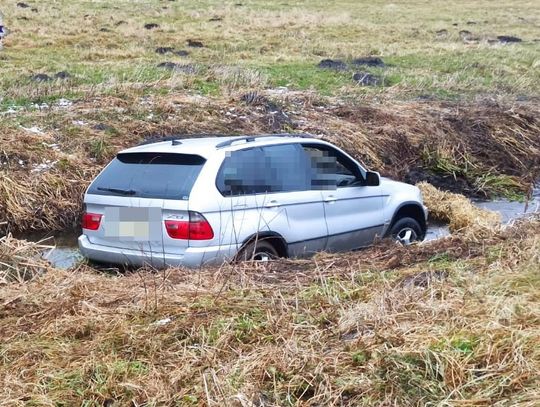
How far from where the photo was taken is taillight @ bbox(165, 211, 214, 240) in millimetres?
6609

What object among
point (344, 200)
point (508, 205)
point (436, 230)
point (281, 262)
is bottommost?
point (508, 205)

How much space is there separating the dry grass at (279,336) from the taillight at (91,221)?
937 millimetres

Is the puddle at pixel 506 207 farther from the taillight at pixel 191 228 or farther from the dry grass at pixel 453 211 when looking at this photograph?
the taillight at pixel 191 228

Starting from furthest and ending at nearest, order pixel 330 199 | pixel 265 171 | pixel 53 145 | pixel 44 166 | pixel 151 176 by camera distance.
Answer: pixel 53 145, pixel 44 166, pixel 330 199, pixel 265 171, pixel 151 176

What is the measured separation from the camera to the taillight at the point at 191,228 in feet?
21.7

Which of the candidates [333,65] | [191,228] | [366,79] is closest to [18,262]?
[191,228]

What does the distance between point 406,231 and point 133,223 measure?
3.53 metres

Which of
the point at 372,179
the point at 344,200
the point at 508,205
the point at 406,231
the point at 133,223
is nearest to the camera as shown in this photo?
the point at 133,223

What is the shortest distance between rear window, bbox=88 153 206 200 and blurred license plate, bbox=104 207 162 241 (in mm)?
158

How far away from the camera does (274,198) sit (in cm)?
728

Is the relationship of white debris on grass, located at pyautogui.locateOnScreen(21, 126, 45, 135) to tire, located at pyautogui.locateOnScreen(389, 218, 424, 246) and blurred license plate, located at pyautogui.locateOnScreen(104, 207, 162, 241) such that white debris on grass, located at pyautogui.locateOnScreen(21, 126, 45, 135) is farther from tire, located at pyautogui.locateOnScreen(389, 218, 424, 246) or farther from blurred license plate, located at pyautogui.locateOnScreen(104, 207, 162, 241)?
tire, located at pyautogui.locateOnScreen(389, 218, 424, 246)

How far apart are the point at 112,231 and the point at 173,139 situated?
126 centimetres

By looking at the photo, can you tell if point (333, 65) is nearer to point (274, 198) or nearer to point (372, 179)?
point (372, 179)

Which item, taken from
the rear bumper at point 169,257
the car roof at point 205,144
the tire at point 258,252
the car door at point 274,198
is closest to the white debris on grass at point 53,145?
the car roof at point 205,144
